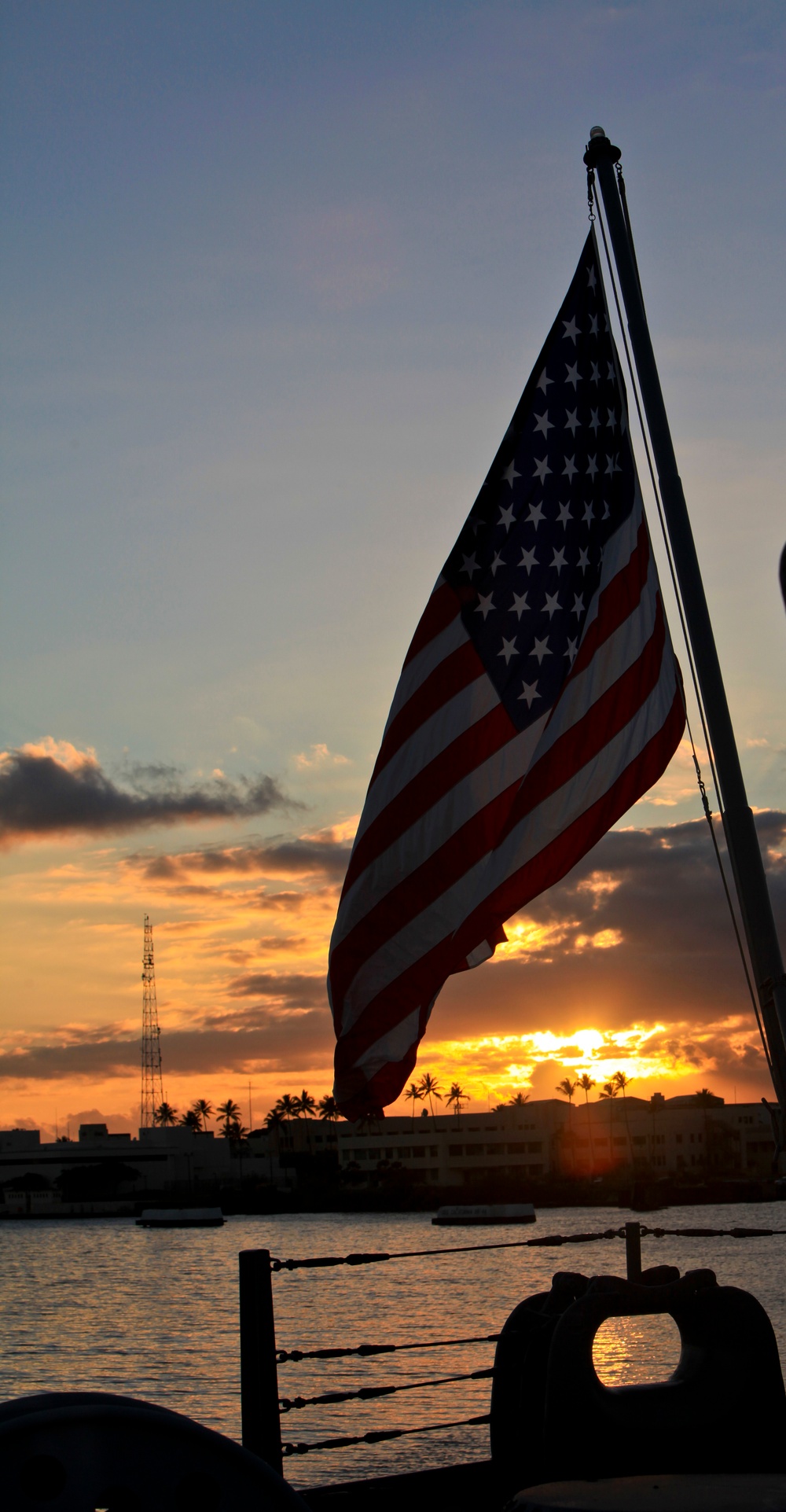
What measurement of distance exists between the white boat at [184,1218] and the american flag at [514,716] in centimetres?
15275

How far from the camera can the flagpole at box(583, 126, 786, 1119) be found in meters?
6.70

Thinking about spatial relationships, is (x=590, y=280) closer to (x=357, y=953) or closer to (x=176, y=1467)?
(x=357, y=953)

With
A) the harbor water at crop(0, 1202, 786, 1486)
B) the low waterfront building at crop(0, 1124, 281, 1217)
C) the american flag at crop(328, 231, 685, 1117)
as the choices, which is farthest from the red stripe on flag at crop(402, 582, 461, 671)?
the low waterfront building at crop(0, 1124, 281, 1217)

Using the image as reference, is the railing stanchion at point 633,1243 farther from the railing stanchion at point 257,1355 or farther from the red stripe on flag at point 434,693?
the red stripe on flag at point 434,693

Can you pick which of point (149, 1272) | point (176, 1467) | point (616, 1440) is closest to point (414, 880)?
point (616, 1440)

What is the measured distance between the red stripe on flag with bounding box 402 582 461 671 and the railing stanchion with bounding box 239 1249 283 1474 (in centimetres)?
393

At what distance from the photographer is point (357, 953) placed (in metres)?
7.92

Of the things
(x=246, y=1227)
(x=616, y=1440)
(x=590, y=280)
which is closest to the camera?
(x=616, y=1440)

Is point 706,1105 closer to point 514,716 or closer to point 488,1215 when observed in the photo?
point 488,1215

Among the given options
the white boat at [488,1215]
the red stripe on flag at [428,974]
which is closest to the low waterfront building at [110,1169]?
the white boat at [488,1215]

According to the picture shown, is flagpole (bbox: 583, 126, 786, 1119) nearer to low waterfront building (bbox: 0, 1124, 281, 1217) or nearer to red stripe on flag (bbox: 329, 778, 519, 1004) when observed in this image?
red stripe on flag (bbox: 329, 778, 519, 1004)

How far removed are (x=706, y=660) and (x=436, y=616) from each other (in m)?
1.86

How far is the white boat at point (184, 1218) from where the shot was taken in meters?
151

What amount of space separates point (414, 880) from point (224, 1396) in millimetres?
→ 33223
